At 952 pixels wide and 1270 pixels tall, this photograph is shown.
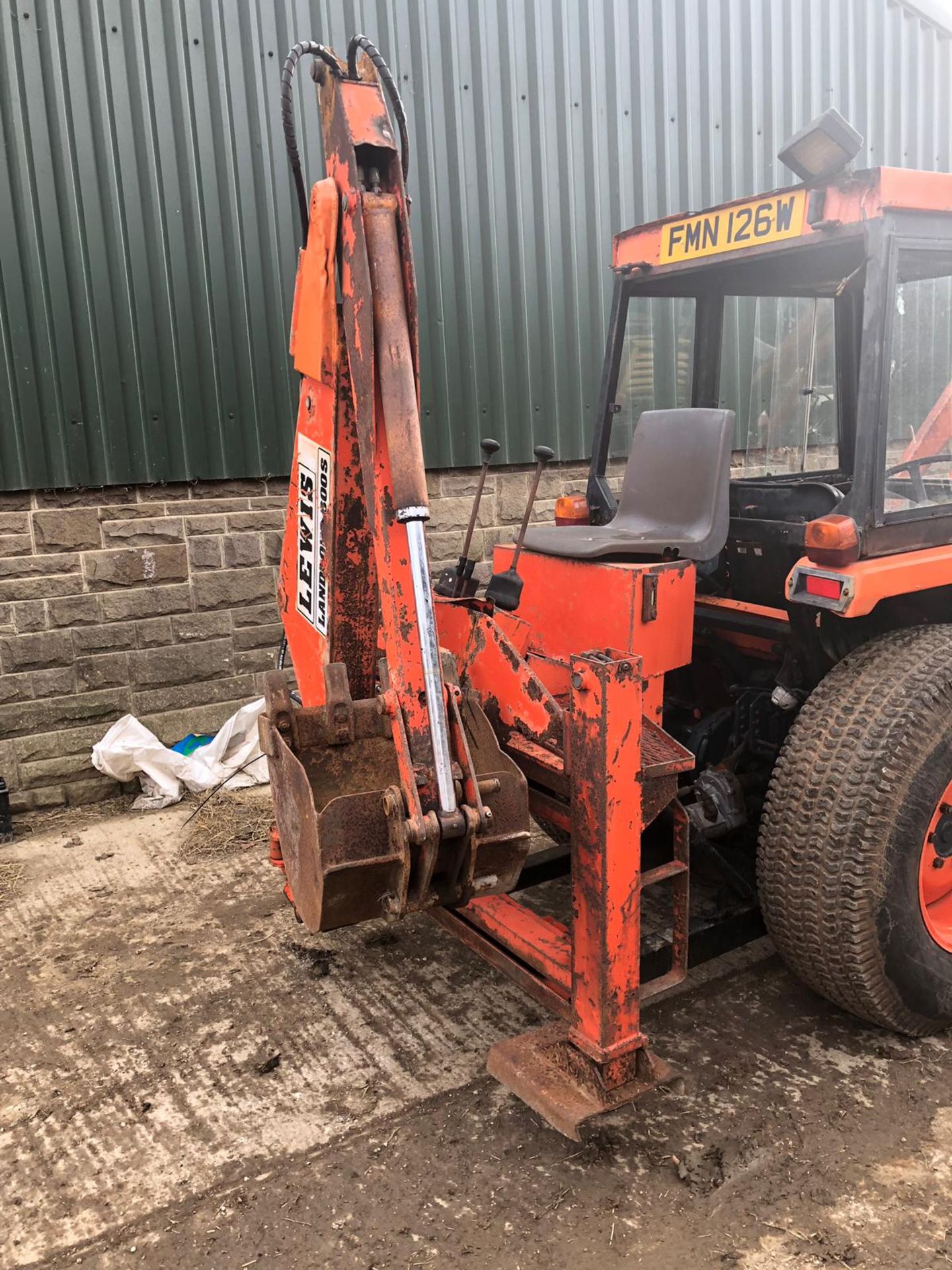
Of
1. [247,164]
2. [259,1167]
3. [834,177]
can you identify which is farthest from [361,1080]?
[247,164]

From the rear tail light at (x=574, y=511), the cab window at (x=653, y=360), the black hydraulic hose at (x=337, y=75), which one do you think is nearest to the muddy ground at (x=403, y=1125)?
the rear tail light at (x=574, y=511)

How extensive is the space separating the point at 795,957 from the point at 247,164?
4647 mm

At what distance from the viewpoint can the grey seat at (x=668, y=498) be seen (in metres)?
3.09

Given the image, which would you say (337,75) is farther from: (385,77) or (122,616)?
(122,616)

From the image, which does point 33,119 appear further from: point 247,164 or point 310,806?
point 310,806

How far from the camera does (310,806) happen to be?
2203 millimetres

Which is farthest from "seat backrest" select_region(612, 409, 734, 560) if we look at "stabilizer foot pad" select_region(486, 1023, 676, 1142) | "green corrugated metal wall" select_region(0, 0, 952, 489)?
"green corrugated metal wall" select_region(0, 0, 952, 489)

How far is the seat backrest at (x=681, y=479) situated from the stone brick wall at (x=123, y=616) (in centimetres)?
255

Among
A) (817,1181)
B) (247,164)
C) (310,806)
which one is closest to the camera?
(310,806)

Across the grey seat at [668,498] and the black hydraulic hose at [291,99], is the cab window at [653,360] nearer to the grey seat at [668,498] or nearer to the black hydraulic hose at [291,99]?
the grey seat at [668,498]

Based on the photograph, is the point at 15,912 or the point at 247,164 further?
the point at 247,164

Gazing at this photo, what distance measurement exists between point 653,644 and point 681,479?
0.73 meters

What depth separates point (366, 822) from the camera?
218cm

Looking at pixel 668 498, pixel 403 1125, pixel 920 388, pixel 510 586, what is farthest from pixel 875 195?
Result: pixel 403 1125
